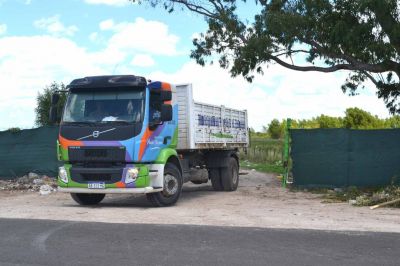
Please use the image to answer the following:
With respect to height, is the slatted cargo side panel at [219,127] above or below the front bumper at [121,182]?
above

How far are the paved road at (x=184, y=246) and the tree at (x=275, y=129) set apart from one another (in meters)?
58.5

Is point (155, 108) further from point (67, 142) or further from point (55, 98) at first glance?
point (55, 98)

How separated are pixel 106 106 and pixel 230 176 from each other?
613 cm

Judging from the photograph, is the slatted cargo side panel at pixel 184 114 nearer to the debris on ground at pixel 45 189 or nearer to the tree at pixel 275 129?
the debris on ground at pixel 45 189

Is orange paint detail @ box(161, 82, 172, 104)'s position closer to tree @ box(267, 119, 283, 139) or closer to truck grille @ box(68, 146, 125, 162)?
truck grille @ box(68, 146, 125, 162)

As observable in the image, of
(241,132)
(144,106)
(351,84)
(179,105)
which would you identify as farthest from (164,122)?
(351,84)

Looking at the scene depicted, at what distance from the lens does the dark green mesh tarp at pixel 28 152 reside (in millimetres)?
18953

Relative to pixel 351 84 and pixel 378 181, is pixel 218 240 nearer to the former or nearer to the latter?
pixel 378 181

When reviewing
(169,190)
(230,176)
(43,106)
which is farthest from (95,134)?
(43,106)

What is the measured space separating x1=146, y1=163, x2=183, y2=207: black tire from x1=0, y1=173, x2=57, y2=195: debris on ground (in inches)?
217

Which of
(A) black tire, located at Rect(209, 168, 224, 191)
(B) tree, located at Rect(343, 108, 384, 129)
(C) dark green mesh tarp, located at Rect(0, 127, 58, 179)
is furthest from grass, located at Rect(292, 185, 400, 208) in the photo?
(B) tree, located at Rect(343, 108, 384, 129)

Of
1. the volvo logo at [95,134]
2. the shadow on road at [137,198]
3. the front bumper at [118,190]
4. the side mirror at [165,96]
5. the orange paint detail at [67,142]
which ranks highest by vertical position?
the side mirror at [165,96]

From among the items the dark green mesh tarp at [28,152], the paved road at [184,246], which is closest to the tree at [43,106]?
the dark green mesh tarp at [28,152]

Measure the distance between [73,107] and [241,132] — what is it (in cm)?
770
